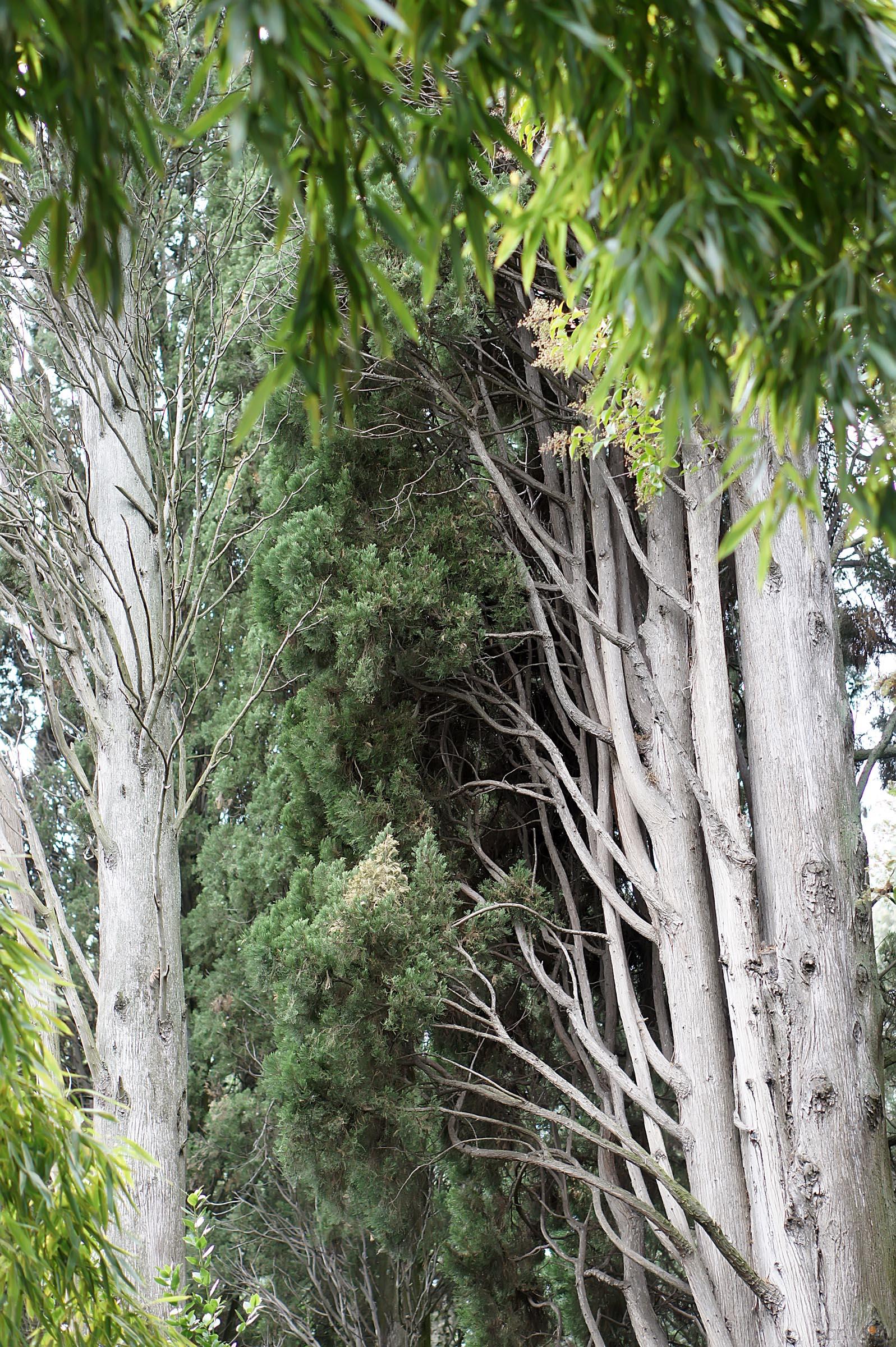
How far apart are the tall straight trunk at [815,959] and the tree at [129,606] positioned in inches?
79.7

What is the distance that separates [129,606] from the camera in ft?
12.5

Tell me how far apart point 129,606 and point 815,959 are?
273cm

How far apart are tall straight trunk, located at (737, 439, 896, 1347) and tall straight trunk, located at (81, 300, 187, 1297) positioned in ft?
6.77

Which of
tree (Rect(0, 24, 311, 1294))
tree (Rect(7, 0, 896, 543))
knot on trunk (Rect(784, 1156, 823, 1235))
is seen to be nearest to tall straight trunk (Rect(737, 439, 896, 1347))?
knot on trunk (Rect(784, 1156, 823, 1235))

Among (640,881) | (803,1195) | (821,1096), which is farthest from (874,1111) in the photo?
(640,881)

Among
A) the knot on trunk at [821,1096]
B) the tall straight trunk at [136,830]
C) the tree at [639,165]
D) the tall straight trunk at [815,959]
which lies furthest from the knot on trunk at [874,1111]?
the tree at [639,165]

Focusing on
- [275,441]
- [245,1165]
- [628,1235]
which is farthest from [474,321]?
[245,1165]

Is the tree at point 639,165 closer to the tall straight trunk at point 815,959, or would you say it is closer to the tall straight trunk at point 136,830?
the tall straight trunk at point 136,830

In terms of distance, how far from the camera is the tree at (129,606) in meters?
3.44

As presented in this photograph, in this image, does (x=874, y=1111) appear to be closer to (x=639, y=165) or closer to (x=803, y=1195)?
(x=803, y=1195)

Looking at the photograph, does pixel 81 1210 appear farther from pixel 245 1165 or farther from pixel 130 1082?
pixel 245 1165

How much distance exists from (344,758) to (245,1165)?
3.54m

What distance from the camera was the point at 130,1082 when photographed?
3.42 meters

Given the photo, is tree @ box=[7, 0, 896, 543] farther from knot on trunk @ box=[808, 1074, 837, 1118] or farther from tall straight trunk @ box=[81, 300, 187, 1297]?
knot on trunk @ box=[808, 1074, 837, 1118]
